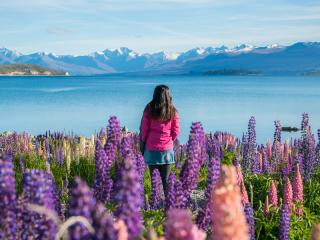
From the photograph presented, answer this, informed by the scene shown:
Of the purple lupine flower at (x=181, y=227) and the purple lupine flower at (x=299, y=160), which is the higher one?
the purple lupine flower at (x=181, y=227)

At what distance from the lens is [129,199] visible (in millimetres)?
2201

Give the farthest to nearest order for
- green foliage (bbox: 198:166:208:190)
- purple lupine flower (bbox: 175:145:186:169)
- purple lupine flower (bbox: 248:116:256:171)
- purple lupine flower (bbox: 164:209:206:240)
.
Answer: purple lupine flower (bbox: 175:145:186:169)
green foliage (bbox: 198:166:208:190)
purple lupine flower (bbox: 248:116:256:171)
purple lupine flower (bbox: 164:209:206:240)

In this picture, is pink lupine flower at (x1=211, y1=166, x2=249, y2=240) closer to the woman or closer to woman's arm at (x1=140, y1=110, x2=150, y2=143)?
the woman

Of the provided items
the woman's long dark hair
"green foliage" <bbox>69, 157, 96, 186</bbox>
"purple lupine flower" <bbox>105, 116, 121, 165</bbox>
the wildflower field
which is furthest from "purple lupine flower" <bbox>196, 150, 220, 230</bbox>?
"green foliage" <bbox>69, 157, 96, 186</bbox>

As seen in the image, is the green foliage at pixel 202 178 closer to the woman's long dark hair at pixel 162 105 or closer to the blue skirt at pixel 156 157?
the blue skirt at pixel 156 157

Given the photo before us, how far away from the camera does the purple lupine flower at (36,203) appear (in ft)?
8.20

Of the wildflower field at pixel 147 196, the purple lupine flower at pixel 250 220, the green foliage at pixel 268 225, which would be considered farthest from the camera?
the green foliage at pixel 268 225

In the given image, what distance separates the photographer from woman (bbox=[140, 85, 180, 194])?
958 centimetres

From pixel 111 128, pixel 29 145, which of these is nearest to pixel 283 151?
pixel 29 145

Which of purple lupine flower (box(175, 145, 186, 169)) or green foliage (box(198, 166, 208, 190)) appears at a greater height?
purple lupine flower (box(175, 145, 186, 169))

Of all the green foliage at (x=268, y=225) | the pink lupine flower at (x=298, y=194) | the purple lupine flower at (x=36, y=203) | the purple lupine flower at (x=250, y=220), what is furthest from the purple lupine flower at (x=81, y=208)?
the pink lupine flower at (x=298, y=194)

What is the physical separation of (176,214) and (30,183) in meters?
1.02

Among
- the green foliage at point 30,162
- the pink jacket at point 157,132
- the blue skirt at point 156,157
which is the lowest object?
the green foliage at point 30,162

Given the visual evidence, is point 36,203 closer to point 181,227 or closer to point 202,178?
point 181,227
